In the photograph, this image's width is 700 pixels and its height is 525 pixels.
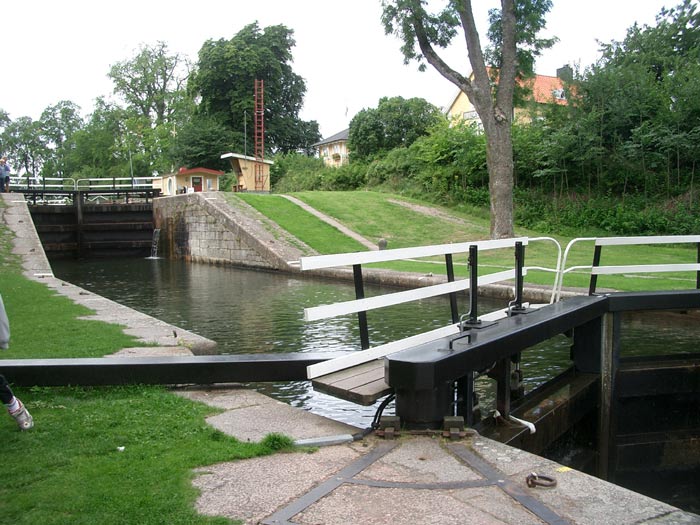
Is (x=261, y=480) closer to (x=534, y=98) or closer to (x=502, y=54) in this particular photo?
(x=502, y=54)

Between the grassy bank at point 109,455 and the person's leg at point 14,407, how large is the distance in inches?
2.4

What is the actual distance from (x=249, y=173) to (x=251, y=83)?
50.8 ft

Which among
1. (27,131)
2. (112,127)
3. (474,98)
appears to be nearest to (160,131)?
(112,127)

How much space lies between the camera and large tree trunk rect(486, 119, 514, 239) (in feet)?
56.3

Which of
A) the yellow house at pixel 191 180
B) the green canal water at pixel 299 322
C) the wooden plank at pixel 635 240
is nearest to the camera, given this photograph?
the wooden plank at pixel 635 240

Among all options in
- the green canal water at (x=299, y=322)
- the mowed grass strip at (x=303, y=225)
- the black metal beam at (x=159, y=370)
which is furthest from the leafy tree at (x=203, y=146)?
the black metal beam at (x=159, y=370)

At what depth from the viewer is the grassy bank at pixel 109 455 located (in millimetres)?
2607

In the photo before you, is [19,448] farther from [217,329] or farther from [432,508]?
[217,329]

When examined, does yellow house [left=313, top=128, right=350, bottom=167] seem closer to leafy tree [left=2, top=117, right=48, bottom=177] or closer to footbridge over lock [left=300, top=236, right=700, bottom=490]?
leafy tree [left=2, top=117, right=48, bottom=177]

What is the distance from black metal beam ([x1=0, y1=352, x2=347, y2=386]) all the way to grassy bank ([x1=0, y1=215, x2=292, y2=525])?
0.24ft

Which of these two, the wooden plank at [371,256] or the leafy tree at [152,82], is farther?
the leafy tree at [152,82]

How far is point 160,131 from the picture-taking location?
5366cm

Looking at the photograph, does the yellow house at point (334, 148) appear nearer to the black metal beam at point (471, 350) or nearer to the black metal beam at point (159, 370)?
the black metal beam at point (471, 350)

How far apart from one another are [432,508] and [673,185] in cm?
1994
